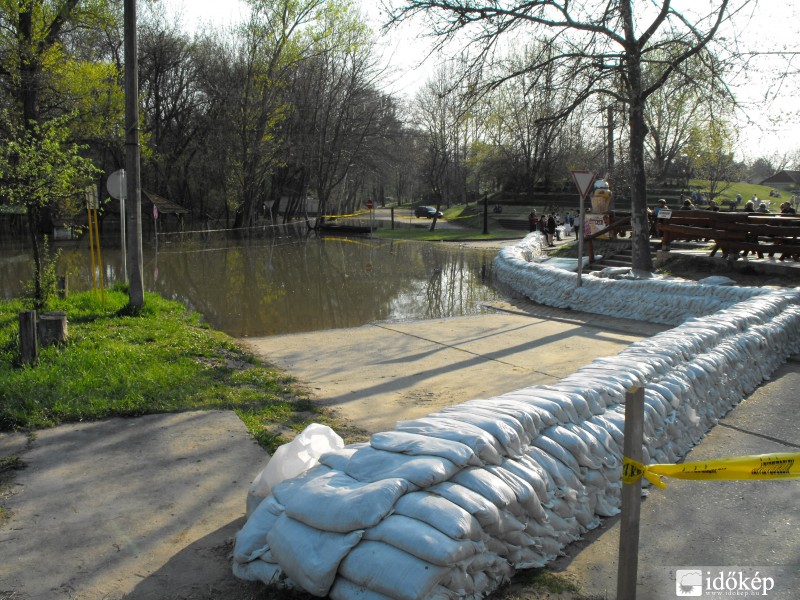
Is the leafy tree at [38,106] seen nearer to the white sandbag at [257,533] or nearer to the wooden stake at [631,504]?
the white sandbag at [257,533]

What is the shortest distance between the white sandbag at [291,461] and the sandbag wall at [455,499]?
0.29 meters

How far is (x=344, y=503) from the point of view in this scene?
3.26m

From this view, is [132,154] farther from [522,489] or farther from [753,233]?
[753,233]

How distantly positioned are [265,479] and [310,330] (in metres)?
8.26

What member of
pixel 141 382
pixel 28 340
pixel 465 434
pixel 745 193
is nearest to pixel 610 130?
pixel 141 382

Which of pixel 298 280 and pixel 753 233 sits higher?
pixel 753 233

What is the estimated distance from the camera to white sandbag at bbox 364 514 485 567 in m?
2.98

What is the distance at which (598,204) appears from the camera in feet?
93.5

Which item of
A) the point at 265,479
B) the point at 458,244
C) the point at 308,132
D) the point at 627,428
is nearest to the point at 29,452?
the point at 265,479

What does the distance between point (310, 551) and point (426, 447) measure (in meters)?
0.81

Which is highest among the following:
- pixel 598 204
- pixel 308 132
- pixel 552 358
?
pixel 308 132

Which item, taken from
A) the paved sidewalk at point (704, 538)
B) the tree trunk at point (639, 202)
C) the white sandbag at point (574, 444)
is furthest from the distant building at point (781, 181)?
the white sandbag at point (574, 444)

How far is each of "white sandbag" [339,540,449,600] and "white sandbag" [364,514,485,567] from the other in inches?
1.3

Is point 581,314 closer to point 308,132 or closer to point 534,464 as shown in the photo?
point 534,464
